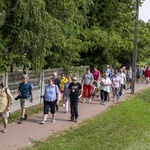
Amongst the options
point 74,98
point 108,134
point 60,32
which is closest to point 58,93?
point 74,98

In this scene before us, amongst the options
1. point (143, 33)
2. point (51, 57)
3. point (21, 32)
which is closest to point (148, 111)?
point (51, 57)

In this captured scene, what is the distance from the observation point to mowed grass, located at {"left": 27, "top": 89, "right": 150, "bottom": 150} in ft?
33.1

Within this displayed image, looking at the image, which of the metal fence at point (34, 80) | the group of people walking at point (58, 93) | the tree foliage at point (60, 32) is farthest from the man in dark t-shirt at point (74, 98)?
the metal fence at point (34, 80)

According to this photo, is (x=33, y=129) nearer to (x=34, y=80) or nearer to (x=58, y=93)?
(x=58, y=93)

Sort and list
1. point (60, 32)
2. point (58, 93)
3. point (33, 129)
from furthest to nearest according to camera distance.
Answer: point (60, 32)
point (58, 93)
point (33, 129)

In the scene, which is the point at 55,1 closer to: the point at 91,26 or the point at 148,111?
the point at 148,111

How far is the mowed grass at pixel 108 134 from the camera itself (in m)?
10.1

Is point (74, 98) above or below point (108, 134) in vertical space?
above

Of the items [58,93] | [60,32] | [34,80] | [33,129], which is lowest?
[33,129]

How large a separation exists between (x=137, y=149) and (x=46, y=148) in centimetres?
242

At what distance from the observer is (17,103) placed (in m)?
15.2

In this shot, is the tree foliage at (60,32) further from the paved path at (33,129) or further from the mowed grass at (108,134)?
the mowed grass at (108,134)

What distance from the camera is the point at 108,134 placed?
11664 mm

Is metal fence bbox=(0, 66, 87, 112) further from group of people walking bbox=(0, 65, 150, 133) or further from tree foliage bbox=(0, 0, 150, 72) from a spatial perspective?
group of people walking bbox=(0, 65, 150, 133)
